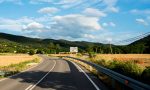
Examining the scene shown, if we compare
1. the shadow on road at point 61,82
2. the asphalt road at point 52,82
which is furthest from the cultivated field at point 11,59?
the shadow on road at point 61,82

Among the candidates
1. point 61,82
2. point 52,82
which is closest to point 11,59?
point 52,82

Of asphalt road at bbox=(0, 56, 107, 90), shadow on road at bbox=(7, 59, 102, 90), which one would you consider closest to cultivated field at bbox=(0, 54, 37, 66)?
asphalt road at bbox=(0, 56, 107, 90)

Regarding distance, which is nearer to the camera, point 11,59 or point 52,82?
point 52,82

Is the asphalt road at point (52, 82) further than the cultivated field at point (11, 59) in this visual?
No

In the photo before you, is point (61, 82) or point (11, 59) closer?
point (61, 82)

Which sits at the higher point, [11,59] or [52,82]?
[11,59]

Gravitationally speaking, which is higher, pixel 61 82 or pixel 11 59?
pixel 11 59

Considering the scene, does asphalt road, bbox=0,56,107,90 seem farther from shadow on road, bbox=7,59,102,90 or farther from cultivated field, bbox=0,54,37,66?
cultivated field, bbox=0,54,37,66

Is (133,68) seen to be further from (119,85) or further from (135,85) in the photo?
(135,85)

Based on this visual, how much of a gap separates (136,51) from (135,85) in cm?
15385

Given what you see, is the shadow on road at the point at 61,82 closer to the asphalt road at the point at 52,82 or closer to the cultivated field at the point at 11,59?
the asphalt road at the point at 52,82

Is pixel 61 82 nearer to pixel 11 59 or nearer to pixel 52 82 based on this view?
pixel 52 82

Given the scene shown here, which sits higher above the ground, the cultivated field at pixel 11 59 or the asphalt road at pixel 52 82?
the cultivated field at pixel 11 59

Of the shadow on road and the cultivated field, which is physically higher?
the cultivated field
